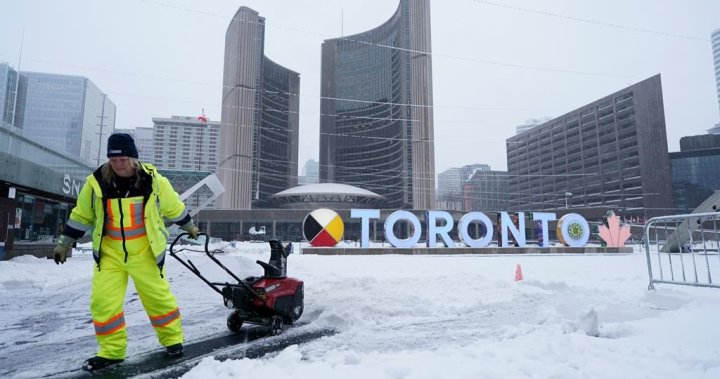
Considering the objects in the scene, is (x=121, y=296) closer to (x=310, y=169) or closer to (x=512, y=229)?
(x=512, y=229)

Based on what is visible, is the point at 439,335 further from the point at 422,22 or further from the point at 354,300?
the point at 422,22

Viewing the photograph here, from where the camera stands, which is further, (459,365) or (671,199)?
(671,199)

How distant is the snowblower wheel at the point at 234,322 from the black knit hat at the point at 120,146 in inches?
81.5

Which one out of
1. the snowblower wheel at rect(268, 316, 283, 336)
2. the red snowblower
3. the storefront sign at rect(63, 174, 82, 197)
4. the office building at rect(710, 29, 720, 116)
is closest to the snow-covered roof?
the office building at rect(710, 29, 720, 116)

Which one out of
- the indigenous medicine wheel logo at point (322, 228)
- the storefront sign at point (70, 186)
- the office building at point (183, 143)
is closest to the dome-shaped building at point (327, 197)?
the indigenous medicine wheel logo at point (322, 228)

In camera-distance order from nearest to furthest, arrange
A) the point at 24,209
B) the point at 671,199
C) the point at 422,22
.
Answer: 1. the point at 24,209
2. the point at 422,22
3. the point at 671,199

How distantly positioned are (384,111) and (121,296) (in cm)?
9370

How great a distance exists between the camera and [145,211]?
340 centimetres

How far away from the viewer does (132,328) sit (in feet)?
15.4

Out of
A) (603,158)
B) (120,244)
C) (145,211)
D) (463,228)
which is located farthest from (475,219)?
(603,158)

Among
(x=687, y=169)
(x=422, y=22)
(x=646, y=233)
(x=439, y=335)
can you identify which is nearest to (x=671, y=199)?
(x=687, y=169)

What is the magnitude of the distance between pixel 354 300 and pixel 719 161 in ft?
381

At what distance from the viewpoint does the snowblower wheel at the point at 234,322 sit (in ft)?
14.5

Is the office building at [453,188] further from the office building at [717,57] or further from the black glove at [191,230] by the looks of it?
the black glove at [191,230]
